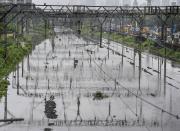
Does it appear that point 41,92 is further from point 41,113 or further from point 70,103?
point 41,113

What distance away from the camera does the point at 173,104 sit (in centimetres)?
2817

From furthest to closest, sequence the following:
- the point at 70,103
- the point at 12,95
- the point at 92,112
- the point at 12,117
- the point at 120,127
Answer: the point at 12,95, the point at 70,103, the point at 92,112, the point at 12,117, the point at 120,127

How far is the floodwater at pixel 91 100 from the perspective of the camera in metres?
22.5

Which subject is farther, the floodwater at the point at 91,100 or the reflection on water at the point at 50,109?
the reflection on water at the point at 50,109

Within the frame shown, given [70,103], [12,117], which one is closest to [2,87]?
[70,103]

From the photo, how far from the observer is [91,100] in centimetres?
2908

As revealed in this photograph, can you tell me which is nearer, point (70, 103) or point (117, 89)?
point (70, 103)

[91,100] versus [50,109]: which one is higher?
[50,109]

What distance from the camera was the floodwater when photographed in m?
22.5

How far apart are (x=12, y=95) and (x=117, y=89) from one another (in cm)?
765

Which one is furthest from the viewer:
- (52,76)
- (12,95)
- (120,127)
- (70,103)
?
(52,76)

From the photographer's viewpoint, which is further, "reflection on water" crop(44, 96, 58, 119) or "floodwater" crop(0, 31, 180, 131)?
"reflection on water" crop(44, 96, 58, 119)

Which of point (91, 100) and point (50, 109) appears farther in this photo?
point (91, 100)

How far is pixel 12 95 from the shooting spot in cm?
3034
